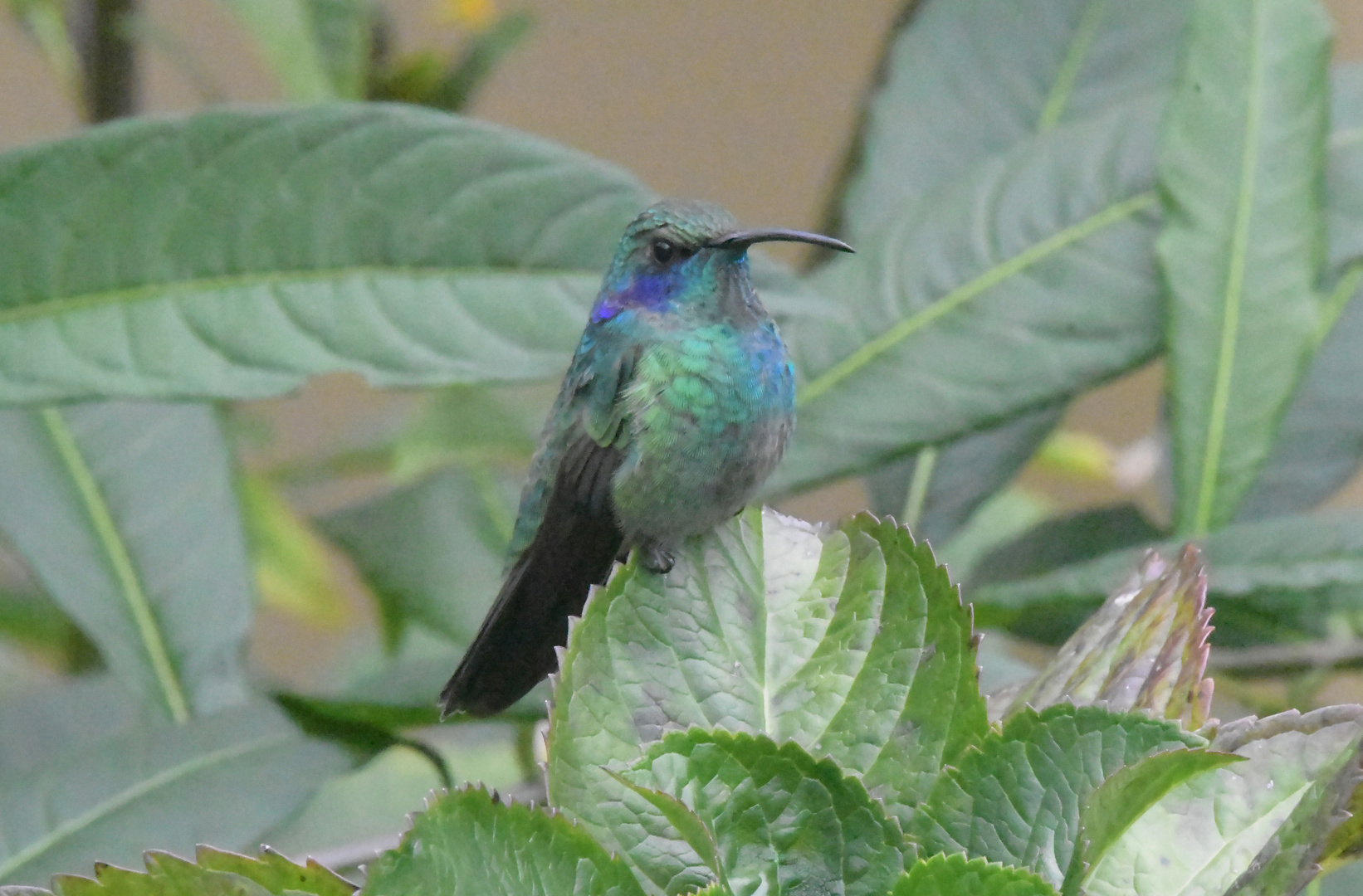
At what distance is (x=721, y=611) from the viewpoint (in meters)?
0.57

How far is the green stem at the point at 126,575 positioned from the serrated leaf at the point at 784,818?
92 cm

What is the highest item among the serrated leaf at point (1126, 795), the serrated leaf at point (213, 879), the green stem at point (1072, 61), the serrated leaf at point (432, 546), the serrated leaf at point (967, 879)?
the green stem at point (1072, 61)

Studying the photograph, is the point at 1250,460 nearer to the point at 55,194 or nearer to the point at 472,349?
the point at 472,349

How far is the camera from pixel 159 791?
1.07 m

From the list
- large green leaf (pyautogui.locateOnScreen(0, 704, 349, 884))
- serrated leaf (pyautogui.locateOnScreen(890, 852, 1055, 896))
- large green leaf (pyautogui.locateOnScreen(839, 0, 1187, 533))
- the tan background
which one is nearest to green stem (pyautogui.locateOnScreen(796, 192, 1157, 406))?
large green leaf (pyautogui.locateOnScreen(839, 0, 1187, 533))

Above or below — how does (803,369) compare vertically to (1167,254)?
below

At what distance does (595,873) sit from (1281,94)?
1076 millimetres

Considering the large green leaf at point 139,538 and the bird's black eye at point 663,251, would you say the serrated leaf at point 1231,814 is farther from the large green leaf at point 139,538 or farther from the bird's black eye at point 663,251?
the large green leaf at point 139,538

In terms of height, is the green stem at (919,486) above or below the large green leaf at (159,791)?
above

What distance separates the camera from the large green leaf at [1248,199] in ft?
3.88

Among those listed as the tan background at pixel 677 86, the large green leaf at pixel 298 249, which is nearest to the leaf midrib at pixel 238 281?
the large green leaf at pixel 298 249

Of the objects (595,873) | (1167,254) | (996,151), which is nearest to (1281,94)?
(1167,254)

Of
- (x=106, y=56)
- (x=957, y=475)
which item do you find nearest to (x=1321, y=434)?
(x=957, y=475)

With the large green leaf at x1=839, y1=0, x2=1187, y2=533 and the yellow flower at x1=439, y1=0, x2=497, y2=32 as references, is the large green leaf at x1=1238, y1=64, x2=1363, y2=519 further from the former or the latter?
the yellow flower at x1=439, y1=0, x2=497, y2=32
